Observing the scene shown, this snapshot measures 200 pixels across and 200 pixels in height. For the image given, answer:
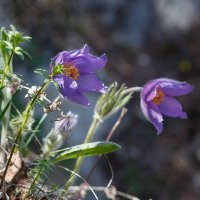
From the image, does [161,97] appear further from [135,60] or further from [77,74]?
[135,60]

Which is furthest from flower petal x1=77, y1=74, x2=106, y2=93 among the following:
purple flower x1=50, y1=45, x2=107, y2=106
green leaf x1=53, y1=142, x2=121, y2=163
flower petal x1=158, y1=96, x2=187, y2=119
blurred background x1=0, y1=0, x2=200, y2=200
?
blurred background x1=0, y1=0, x2=200, y2=200

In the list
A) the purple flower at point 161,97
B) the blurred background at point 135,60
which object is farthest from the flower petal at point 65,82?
the blurred background at point 135,60

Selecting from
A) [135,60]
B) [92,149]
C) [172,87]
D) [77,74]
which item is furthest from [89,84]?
[135,60]

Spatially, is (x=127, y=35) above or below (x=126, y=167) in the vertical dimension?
above

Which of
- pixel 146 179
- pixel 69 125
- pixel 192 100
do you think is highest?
pixel 69 125

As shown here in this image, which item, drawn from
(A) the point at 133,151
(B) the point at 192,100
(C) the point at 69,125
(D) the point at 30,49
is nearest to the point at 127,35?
(B) the point at 192,100

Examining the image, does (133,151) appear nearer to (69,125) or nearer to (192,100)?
(192,100)

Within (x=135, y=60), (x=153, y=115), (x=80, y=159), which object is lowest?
(x=135, y=60)
